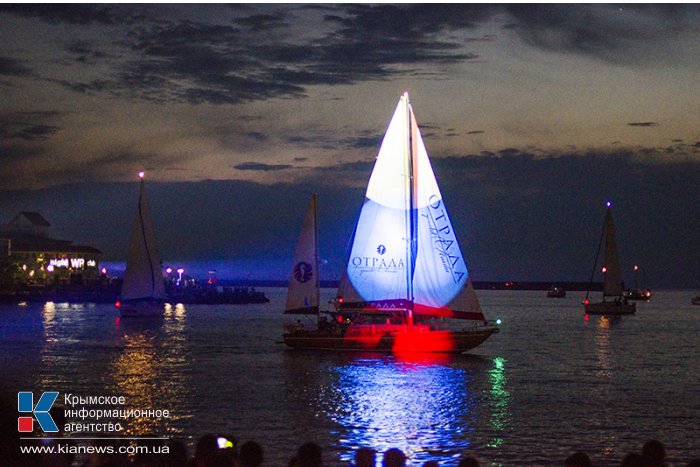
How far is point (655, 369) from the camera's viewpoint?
6456 centimetres

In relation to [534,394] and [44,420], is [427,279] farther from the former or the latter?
[44,420]

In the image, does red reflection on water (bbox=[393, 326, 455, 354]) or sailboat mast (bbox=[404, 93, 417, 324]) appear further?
red reflection on water (bbox=[393, 326, 455, 354])

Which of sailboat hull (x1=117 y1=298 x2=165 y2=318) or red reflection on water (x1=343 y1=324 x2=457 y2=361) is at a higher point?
sailboat hull (x1=117 y1=298 x2=165 y2=318)

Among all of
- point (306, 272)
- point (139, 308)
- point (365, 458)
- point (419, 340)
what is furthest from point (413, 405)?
point (139, 308)

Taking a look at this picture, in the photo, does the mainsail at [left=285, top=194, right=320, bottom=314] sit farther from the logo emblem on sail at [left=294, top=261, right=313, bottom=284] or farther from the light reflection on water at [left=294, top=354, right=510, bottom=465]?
the light reflection on water at [left=294, top=354, right=510, bottom=465]

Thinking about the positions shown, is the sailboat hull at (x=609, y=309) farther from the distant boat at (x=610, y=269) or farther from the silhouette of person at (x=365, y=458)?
the silhouette of person at (x=365, y=458)

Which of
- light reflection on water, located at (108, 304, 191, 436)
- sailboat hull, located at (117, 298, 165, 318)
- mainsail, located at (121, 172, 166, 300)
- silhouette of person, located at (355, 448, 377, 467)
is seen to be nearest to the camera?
silhouette of person, located at (355, 448, 377, 467)

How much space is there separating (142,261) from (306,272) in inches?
1663

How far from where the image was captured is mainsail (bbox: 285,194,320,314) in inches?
2554

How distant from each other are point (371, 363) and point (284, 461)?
32.7 meters

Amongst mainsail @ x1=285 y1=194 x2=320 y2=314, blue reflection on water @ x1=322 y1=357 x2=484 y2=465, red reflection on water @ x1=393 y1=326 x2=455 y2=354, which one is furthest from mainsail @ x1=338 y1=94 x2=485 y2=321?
mainsail @ x1=285 y1=194 x2=320 y2=314

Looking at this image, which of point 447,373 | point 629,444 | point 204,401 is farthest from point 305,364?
point 629,444

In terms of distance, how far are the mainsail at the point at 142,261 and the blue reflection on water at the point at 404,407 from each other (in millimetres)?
46503

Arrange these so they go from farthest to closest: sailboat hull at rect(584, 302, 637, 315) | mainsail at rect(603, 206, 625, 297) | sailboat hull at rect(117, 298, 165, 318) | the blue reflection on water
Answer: sailboat hull at rect(584, 302, 637, 315), mainsail at rect(603, 206, 625, 297), sailboat hull at rect(117, 298, 165, 318), the blue reflection on water
